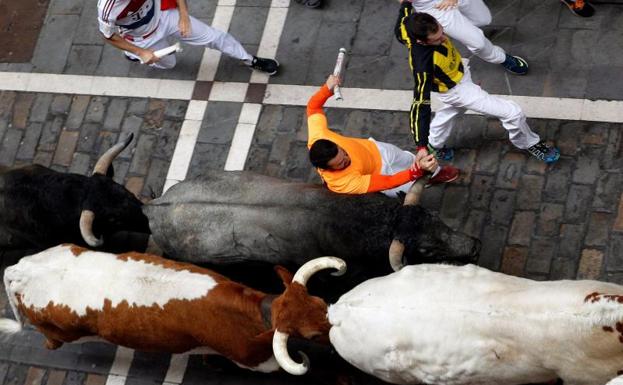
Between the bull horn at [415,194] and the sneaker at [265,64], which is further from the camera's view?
the sneaker at [265,64]

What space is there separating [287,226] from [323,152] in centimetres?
84

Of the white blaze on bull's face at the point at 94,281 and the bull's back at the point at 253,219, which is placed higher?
the bull's back at the point at 253,219

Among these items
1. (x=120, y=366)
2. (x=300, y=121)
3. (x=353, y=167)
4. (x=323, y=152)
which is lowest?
(x=120, y=366)

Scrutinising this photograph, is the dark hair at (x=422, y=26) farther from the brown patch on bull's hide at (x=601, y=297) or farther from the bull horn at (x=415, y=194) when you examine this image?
the brown patch on bull's hide at (x=601, y=297)

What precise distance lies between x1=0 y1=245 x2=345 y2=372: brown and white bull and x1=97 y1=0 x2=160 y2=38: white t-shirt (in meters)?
2.55

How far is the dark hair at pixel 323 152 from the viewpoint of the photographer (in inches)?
325

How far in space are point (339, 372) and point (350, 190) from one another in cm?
172

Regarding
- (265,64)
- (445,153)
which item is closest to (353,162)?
(445,153)

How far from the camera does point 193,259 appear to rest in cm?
929

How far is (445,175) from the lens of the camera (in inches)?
380

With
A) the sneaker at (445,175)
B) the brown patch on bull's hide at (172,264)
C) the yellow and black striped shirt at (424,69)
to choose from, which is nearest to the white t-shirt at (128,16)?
the brown patch on bull's hide at (172,264)

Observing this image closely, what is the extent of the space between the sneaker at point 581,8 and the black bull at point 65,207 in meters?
4.81

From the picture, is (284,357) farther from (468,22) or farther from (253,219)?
(468,22)

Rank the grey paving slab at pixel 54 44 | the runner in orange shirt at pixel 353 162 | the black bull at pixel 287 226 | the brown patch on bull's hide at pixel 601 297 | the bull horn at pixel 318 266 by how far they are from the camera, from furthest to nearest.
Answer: the grey paving slab at pixel 54 44
the runner in orange shirt at pixel 353 162
the black bull at pixel 287 226
the bull horn at pixel 318 266
the brown patch on bull's hide at pixel 601 297
